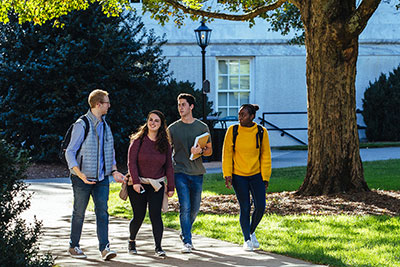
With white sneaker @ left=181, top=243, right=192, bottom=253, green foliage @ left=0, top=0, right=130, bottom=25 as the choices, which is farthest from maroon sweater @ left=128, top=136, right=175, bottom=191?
green foliage @ left=0, top=0, right=130, bottom=25

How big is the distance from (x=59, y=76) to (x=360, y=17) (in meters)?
9.70

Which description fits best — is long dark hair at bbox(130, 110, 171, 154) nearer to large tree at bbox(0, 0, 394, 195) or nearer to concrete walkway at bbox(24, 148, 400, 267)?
concrete walkway at bbox(24, 148, 400, 267)

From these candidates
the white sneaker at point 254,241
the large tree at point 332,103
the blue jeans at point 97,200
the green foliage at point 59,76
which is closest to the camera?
the blue jeans at point 97,200

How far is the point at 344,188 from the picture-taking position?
467 inches

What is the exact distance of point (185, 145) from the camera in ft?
25.9

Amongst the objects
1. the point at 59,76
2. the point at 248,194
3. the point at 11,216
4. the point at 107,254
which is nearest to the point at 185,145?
the point at 248,194

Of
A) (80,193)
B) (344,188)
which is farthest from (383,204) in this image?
(80,193)

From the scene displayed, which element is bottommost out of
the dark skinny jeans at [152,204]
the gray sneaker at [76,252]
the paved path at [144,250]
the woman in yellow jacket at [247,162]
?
the paved path at [144,250]

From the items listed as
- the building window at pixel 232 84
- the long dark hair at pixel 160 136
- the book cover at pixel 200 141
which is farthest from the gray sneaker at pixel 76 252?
the building window at pixel 232 84

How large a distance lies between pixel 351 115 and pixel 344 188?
49.2 inches

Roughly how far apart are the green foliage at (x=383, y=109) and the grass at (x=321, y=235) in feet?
58.9

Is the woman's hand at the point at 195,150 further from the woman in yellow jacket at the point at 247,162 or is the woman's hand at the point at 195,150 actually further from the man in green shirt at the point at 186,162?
the woman in yellow jacket at the point at 247,162

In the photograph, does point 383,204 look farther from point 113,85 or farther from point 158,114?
point 113,85

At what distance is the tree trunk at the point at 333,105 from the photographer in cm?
1181
